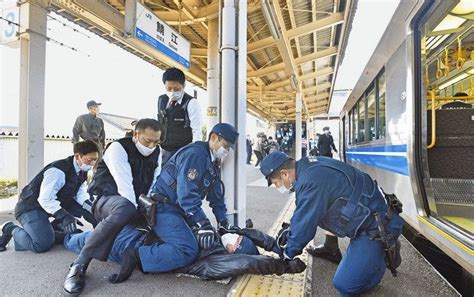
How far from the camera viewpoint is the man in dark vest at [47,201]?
2.80 m

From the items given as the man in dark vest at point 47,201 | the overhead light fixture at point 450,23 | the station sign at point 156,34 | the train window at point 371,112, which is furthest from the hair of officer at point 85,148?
the train window at point 371,112

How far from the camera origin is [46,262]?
2707 millimetres

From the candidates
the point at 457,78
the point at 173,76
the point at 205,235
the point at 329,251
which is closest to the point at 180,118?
the point at 173,76

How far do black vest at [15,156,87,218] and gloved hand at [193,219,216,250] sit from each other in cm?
144

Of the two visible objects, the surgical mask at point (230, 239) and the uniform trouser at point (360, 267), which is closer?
the uniform trouser at point (360, 267)

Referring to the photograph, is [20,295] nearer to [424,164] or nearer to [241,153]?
[241,153]

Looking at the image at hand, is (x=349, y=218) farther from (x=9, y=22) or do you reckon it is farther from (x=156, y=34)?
(x=9, y=22)

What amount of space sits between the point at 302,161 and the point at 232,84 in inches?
54.6

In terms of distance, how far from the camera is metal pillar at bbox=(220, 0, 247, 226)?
3.30 m

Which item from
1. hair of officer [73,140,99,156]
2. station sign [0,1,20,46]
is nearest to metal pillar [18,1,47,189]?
station sign [0,1,20,46]

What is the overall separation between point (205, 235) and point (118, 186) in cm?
81

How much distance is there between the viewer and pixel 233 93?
10.9ft

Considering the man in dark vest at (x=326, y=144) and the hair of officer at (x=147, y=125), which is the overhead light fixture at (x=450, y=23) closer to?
the hair of officer at (x=147, y=125)

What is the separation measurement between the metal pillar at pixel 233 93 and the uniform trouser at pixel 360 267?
1.35 m
